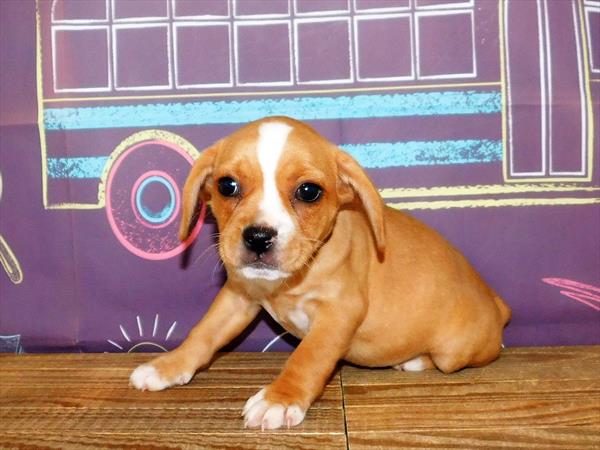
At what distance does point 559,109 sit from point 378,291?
138 centimetres

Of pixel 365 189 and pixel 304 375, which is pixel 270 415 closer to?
pixel 304 375

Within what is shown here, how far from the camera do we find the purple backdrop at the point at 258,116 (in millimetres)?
3684

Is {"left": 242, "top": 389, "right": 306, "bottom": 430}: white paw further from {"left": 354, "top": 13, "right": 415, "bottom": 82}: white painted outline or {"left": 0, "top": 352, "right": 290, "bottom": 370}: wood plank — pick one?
{"left": 354, "top": 13, "right": 415, "bottom": 82}: white painted outline

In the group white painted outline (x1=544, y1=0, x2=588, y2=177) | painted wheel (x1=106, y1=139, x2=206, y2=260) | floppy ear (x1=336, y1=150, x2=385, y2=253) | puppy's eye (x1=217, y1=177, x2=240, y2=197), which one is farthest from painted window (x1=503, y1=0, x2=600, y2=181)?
painted wheel (x1=106, y1=139, x2=206, y2=260)

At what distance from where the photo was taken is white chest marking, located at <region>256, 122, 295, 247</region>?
274 cm

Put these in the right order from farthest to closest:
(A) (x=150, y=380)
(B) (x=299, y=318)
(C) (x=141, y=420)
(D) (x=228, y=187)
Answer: (B) (x=299, y=318), (A) (x=150, y=380), (D) (x=228, y=187), (C) (x=141, y=420)

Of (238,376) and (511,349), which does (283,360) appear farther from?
(511,349)

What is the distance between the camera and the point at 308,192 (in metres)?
2.92

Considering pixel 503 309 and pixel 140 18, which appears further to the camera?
pixel 140 18

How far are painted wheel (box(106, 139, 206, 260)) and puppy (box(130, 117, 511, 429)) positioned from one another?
283 millimetres

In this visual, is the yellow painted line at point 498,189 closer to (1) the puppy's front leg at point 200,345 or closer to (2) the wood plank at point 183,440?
(1) the puppy's front leg at point 200,345

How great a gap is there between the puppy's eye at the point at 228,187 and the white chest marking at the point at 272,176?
5.9 inches

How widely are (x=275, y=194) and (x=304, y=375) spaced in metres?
0.72

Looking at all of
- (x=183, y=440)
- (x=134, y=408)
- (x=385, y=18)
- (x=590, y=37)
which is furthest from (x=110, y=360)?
(x=590, y=37)
